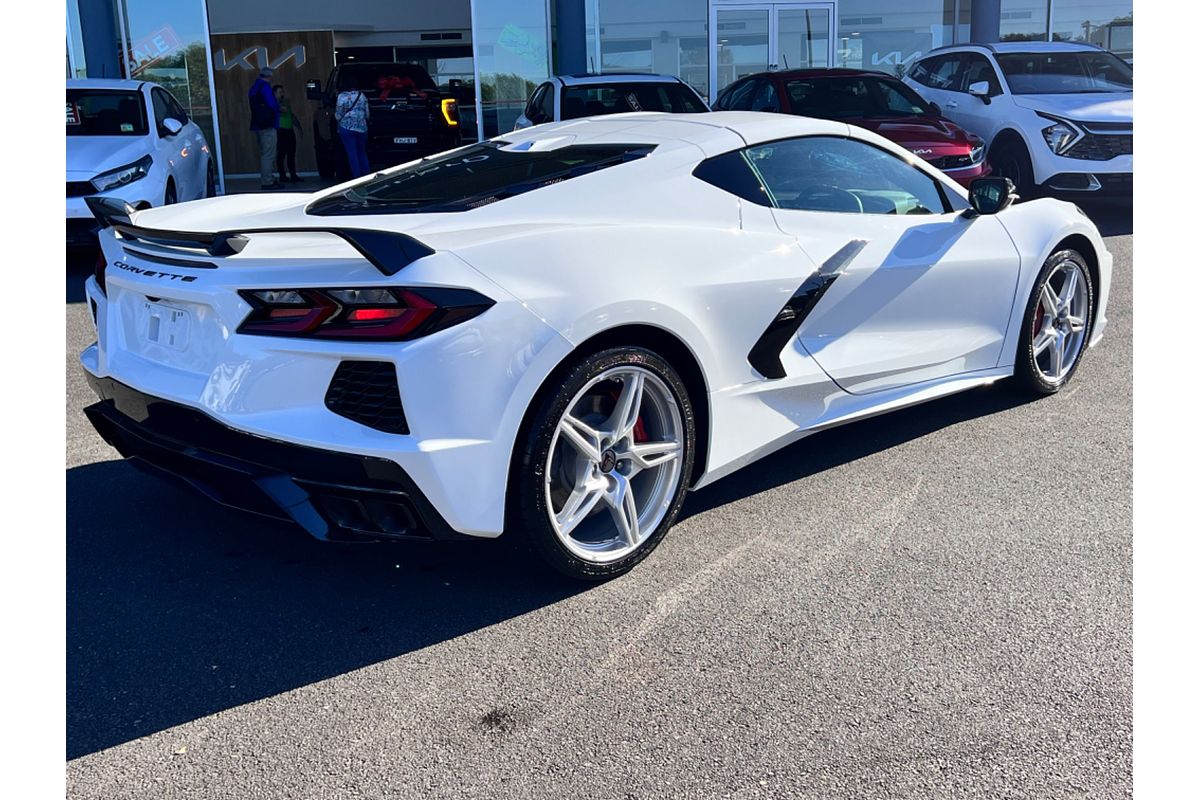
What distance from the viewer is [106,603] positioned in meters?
3.47

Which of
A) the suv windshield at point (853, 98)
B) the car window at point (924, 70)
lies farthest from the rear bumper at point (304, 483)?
the car window at point (924, 70)

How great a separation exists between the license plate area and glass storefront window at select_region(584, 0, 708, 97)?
1531 centimetres

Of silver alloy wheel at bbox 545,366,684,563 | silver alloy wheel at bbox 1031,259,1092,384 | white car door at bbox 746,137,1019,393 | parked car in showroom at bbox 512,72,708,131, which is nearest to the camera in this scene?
silver alloy wheel at bbox 545,366,684,563

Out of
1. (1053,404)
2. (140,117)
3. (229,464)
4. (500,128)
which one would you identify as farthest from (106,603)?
(500,128)

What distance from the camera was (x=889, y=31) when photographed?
19000 millimetres

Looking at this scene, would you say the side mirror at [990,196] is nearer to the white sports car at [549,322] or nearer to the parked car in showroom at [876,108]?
the white sports car at [549,322]

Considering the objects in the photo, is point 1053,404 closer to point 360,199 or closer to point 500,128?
point 360,199

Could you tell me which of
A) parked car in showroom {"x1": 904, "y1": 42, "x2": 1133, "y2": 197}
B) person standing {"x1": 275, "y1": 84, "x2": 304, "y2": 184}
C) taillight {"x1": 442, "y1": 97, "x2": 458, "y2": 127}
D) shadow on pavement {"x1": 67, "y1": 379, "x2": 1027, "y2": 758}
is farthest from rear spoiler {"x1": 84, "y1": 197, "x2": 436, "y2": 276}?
person standing {"x1": 275, "y1": 84, "x2": 304, "y2": 184}

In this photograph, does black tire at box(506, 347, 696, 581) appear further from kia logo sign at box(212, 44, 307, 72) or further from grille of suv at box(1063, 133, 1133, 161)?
kia logo sign at box(212, 44, 307, 72)

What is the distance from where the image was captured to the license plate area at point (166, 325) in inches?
130

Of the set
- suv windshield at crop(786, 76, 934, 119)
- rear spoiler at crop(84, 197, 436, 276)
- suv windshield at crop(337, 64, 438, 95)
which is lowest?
rear spoiler at crop(84, 197, 436, 276)

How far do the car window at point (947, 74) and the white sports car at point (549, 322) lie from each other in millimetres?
9235

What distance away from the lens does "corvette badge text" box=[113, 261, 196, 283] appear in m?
3.28

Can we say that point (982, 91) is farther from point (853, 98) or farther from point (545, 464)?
point (545, 464)
